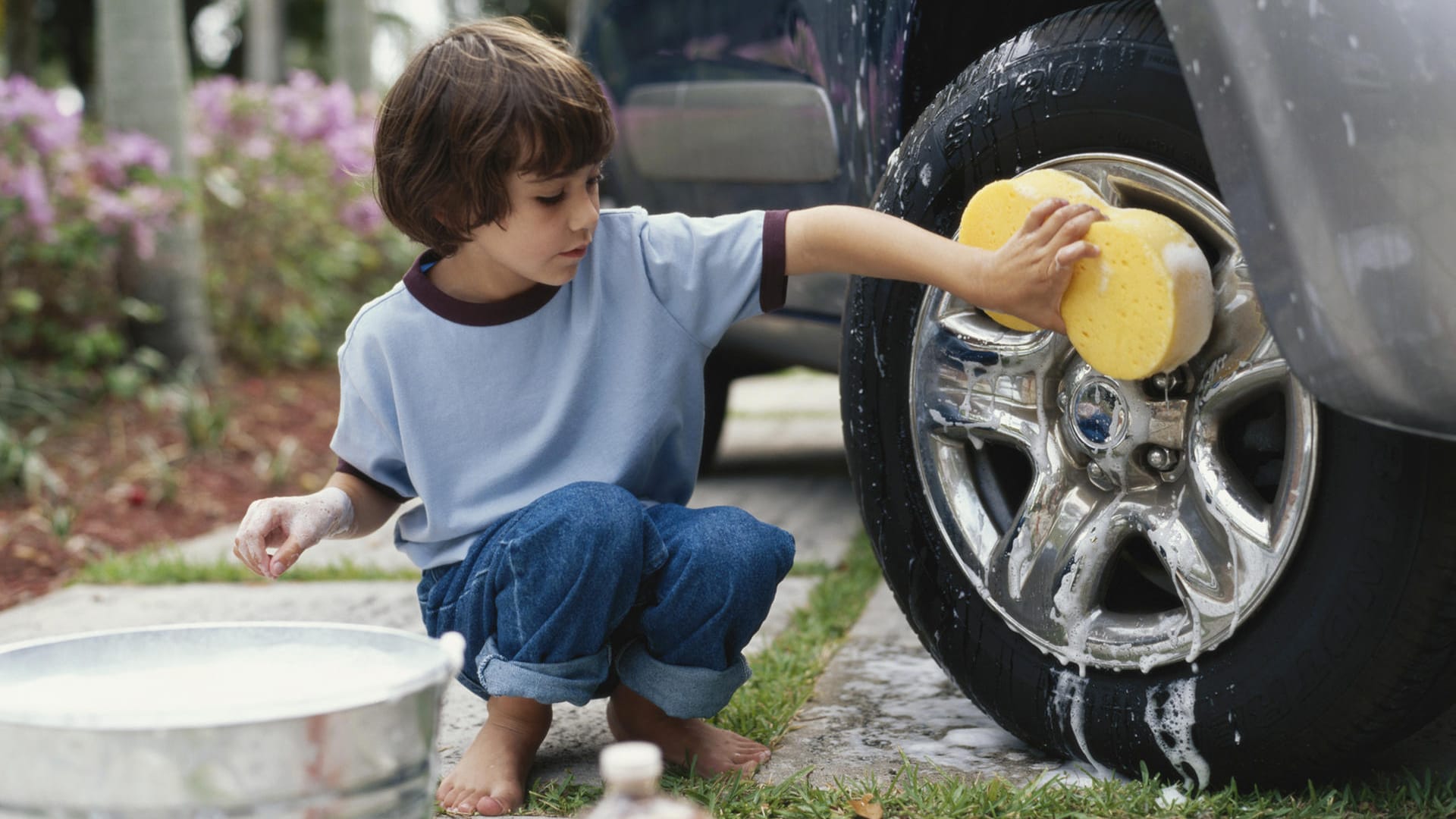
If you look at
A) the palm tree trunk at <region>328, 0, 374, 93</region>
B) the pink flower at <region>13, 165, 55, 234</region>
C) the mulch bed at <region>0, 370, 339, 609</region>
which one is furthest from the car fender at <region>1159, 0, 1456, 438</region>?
the palm tree trunk at <region>328, 0, 374, 93</region>

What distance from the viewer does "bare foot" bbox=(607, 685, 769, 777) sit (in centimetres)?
186

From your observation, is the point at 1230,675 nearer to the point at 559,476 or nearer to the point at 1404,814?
the point at 1404,814

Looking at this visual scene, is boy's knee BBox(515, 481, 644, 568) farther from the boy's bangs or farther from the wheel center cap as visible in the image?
the wheel center cap

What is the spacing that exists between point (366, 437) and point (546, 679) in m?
0.41

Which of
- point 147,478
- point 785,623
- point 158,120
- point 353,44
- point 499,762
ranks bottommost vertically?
point 147,478

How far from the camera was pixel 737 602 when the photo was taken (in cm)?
180

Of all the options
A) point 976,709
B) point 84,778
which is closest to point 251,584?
point 976,709

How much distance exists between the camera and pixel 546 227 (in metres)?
1.76

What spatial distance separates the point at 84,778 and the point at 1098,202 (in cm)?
114

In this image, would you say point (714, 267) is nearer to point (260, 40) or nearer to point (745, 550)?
point (745, 550)

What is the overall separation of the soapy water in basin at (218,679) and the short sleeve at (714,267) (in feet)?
2.07

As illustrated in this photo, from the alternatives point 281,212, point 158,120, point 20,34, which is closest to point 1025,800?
point 158,120

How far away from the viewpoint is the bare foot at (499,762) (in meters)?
1.77

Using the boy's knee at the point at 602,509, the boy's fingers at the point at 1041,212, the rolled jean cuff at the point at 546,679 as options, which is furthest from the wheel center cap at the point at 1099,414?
the rolled jean cuff at the point at 546,679
